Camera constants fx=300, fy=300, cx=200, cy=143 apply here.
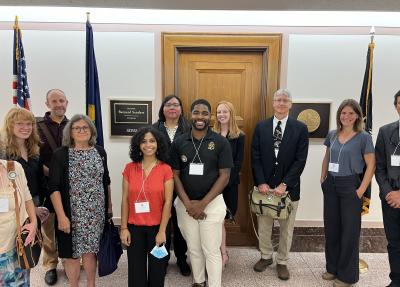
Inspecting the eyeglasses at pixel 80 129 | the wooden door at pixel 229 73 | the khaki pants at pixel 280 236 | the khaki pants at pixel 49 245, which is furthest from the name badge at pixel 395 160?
the khaki pants at pixel 49 245

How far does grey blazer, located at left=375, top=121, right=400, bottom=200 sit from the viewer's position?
8.09 feet

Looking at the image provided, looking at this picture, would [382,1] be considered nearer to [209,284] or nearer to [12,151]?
[209,284]

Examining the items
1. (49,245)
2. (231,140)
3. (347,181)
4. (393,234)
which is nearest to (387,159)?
(347,181)

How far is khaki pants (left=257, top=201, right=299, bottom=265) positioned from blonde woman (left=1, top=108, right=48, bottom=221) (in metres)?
1.97

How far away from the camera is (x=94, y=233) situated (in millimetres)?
2266

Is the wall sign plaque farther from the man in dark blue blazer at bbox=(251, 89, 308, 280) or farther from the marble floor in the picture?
the marble floor

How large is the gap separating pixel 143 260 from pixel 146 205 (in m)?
0.44

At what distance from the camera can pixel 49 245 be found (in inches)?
111

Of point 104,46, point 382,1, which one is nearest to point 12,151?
point 104,46

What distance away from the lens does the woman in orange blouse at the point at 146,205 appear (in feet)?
7.22

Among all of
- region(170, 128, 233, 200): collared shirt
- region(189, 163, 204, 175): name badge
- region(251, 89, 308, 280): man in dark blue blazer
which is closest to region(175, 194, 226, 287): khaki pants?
region(170, 128, 233, 200): collared shirt

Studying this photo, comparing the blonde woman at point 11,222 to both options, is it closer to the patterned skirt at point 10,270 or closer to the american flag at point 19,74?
the patterned skirt at point 10,270

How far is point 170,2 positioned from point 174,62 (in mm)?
595

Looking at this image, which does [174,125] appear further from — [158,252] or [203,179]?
[158,252]
